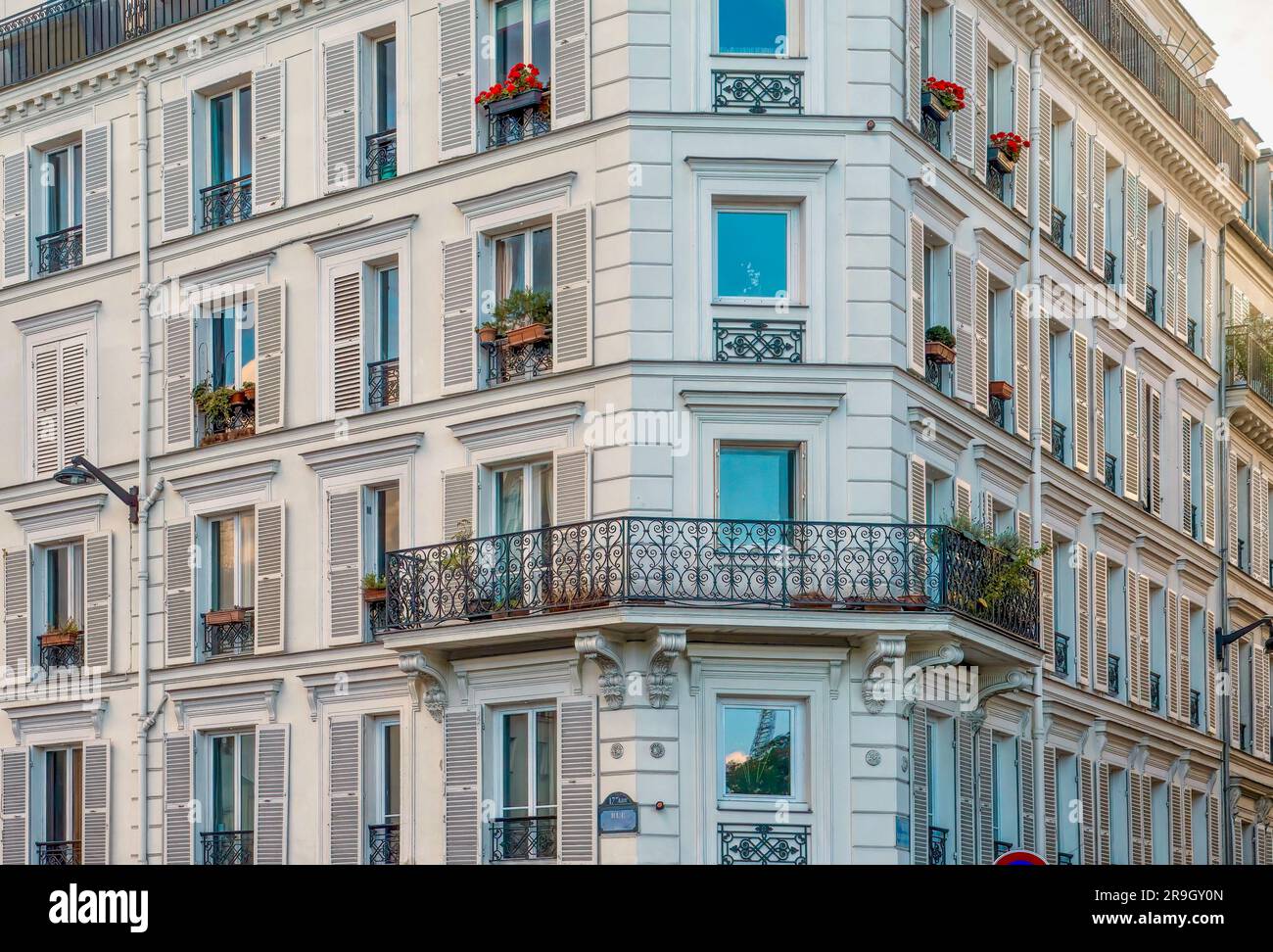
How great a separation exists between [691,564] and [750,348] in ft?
8.92

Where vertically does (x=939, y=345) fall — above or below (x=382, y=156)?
below

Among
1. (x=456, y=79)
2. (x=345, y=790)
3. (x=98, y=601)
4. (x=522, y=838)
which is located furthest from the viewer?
(x=98, y=601)

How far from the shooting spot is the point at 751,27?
2703 cm

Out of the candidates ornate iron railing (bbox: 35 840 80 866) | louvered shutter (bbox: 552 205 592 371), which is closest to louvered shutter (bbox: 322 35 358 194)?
louvered shutter (bbox: 552 205 592 371)

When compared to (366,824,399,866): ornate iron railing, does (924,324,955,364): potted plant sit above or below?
above

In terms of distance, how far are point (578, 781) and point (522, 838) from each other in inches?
44.7

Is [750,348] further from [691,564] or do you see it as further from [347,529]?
[347,529]

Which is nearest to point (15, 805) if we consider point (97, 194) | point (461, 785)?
point (461, 785)

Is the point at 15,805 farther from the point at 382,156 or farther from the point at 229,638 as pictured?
the point at 382,156

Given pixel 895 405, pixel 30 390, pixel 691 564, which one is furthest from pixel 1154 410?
pixel 30 390

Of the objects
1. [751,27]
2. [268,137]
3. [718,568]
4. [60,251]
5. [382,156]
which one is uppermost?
[751,27]

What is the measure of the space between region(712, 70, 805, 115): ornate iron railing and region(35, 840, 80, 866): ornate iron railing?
528 inches

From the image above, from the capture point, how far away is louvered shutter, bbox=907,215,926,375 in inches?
1078

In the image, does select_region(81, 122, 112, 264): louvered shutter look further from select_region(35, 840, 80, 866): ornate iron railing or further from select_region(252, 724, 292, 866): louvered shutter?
select_region(35, 840, 80, 866): ornate iron railing
